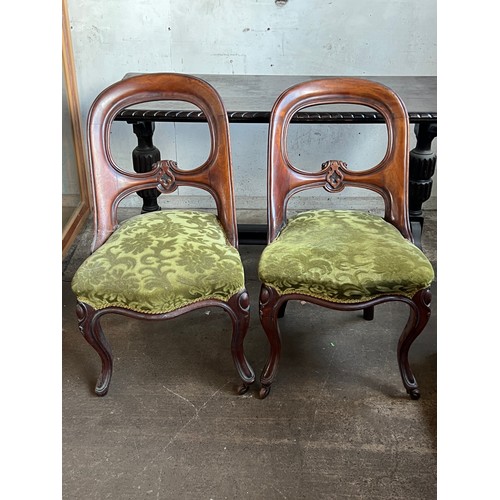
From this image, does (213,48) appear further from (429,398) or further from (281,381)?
(429,398)

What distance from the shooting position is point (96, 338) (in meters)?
2.01

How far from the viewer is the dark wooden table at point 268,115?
2.49m

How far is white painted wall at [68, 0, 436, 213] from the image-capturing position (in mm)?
2922

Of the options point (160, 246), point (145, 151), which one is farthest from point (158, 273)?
point (145, 151)

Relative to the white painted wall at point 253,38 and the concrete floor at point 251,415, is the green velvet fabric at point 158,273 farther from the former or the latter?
the white painted wall at point 253,38

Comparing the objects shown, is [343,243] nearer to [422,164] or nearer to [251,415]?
[251,415]

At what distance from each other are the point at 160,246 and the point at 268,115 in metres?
0.80

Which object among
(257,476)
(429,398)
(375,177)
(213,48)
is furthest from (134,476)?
(213,48)

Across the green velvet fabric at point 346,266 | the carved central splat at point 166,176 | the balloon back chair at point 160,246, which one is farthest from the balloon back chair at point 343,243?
the carved central splat at point 166,176

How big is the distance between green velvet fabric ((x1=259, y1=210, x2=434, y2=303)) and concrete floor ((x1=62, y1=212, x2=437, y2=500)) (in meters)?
0.41

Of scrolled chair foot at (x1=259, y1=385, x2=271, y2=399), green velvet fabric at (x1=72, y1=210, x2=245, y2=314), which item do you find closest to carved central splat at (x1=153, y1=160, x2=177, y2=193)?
green velvet fabric at (x1=72, y1=210, x2=245, y2=314)

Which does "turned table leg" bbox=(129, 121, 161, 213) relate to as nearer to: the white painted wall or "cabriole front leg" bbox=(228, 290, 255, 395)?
the white painted wall

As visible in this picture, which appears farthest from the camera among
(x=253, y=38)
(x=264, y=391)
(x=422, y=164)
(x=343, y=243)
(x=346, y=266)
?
(x=253, y=38)

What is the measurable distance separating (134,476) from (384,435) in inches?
30.1
